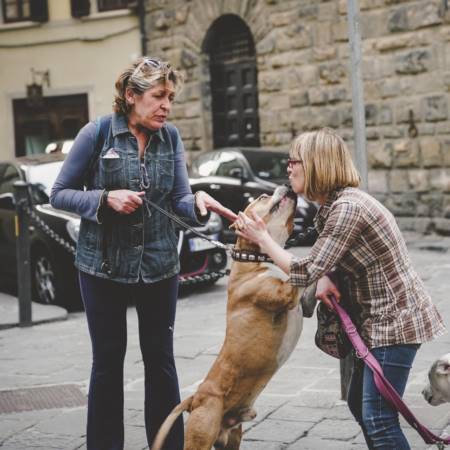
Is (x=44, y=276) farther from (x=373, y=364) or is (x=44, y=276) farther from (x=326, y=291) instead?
(x=373, y=364)

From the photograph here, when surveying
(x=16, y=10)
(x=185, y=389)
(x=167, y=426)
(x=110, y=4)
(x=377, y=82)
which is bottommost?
(x=185, y=389)

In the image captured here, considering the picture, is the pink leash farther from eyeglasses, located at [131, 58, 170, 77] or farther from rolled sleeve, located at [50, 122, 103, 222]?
eyeglasses, located at [131, 58, 170, 77]

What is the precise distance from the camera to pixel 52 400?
6523mm

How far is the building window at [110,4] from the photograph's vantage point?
22.3 metres

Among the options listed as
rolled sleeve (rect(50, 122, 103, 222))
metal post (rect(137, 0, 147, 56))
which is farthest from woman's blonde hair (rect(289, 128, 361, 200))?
metal post (rect(137, 0, 147, 56))

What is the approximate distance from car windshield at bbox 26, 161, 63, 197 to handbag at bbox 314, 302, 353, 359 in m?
7.19

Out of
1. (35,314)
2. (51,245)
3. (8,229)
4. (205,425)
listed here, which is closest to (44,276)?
(51,245)

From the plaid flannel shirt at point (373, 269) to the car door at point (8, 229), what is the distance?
764cm

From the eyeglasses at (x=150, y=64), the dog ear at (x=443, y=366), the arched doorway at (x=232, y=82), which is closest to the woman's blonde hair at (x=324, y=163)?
the dog ear at (x=443, y=366)

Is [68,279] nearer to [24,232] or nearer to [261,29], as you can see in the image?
[24,232]

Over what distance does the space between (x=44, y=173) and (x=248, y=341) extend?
23.8 ft

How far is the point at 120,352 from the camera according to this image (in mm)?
4641

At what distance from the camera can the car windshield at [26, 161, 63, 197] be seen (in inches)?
429

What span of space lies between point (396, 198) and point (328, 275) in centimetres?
1220
